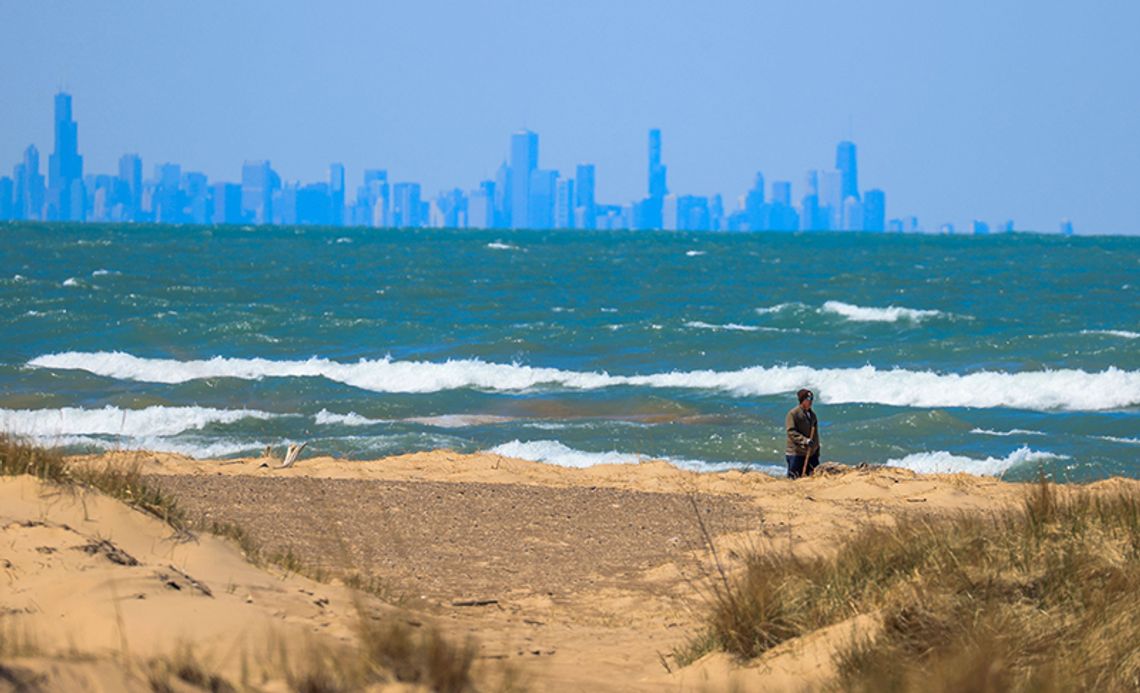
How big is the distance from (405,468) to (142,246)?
72269 mm

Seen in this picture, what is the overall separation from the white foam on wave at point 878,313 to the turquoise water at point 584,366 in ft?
0.54

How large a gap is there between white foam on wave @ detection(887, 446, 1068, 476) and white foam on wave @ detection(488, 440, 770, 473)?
188 cm

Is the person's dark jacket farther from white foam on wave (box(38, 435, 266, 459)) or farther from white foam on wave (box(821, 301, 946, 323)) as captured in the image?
white foam on wave (box(821, 301, 946, 323))

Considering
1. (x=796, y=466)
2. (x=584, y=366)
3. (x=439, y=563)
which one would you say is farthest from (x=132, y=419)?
(x=439, y=563)

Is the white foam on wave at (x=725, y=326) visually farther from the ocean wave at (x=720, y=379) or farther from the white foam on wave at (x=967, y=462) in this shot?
the white foam on wave at (x=967, y=462)

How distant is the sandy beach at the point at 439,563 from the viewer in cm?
528

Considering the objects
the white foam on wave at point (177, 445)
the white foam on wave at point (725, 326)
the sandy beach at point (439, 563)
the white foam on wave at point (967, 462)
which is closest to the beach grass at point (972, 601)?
the sandy beach at point (439, 563)

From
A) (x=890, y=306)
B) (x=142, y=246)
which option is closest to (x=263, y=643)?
(x=890, y=306)

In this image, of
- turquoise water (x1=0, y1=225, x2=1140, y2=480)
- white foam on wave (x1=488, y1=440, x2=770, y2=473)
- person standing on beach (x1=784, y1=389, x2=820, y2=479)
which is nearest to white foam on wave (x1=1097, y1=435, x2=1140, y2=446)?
turquoise water (x1=0, y1=225, x2=1140, y2=480)

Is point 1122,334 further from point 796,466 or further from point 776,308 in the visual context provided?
point 796,466

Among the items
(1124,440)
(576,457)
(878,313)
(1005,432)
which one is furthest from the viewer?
(878,313)

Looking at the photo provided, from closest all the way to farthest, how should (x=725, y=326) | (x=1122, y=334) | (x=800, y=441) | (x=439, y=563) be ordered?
(x=439, y=563), (x=800, y=441), (x=1122, y=334), (x=725, y=326)

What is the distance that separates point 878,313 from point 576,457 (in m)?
21.9

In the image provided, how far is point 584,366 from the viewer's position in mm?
27281
